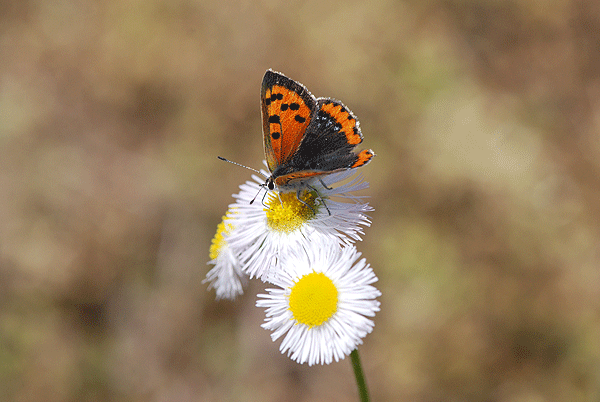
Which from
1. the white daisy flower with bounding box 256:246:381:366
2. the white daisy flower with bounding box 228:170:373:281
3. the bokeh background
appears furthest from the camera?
the bokeh background

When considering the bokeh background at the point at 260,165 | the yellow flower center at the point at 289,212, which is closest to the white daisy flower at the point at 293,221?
the yellow flower center at the point at 289,212

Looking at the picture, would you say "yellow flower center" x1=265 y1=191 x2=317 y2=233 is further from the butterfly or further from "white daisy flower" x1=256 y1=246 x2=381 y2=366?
"white daisy flower" x1=256 y1=246 x2=381 y2=366

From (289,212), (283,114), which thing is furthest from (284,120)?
(289,212)

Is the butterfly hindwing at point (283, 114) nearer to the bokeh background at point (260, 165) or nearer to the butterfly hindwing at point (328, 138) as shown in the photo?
the butterfly hindwing at point (328, 138)

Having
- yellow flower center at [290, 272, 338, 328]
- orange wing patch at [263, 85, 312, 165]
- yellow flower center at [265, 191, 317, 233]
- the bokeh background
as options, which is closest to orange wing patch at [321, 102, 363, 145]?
orange wing patch at [263, 85, 312, 165]

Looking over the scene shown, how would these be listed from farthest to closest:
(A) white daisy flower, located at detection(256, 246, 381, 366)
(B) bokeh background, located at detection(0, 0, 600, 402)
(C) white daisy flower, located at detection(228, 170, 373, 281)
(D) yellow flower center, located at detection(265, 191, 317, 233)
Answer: (B) bokeh background, located at detection(0, 0, 600, 402) → (D) yellow flower center, located at detection(265, 191, 317, 233) → (C) white daisy flower, located at detection(228, 170, 373, 281) → (A) white daisy flower, located at detection(256, 246, 381, 366)

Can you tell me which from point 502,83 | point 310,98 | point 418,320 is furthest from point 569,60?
point 310,98

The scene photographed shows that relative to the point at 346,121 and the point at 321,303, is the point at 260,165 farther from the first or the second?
the point at 321,303
